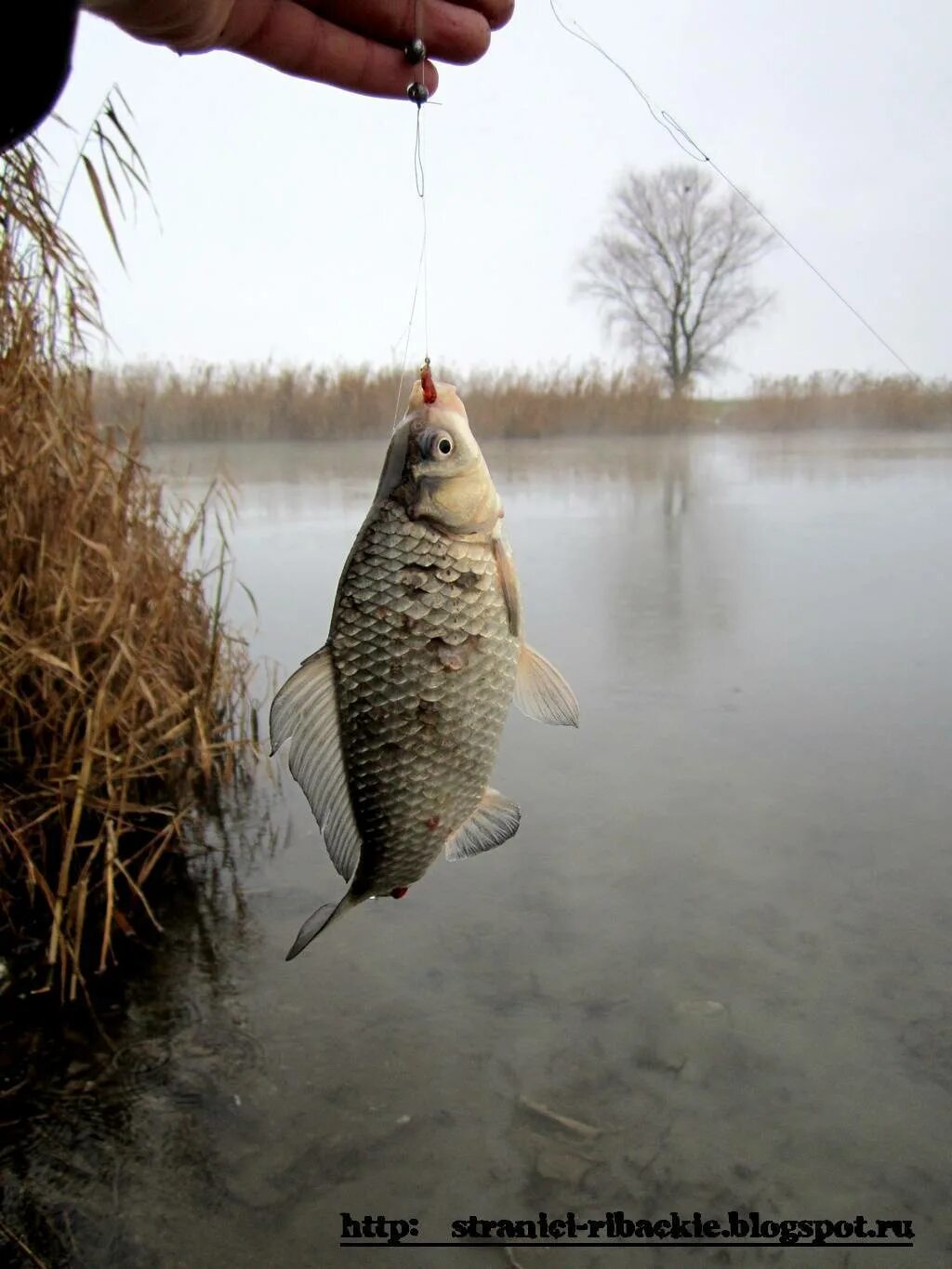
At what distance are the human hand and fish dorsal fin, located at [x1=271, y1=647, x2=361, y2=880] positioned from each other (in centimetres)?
96

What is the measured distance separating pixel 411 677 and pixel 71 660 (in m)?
1.85

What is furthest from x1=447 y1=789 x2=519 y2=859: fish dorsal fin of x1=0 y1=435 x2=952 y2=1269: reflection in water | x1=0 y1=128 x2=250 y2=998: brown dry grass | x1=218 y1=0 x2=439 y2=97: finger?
x1=0 y1=128 x2=250 y2=998: brown dry grass

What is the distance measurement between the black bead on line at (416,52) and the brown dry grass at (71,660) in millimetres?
1833

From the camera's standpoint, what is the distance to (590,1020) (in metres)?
2.66

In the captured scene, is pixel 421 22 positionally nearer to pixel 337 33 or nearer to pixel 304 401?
pixel 337 33

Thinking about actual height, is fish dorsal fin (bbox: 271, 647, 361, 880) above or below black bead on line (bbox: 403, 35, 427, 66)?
below

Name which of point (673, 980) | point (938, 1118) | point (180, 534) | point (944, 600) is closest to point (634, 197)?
point (944, 600)

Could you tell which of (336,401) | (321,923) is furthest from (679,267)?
(321,923)

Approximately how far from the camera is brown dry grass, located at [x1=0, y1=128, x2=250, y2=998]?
9.34ft

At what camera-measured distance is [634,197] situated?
23.8 ft

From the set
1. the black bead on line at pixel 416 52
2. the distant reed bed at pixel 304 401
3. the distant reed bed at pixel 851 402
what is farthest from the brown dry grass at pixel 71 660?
the distant reed bed at pixel 851 402

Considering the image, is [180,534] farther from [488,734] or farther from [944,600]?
[944,600]

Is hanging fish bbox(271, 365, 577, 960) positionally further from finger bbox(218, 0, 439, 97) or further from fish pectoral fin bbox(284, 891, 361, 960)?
finger bbox(218, 0, 439, 97)

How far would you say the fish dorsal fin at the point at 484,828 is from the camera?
1517 millimetres
